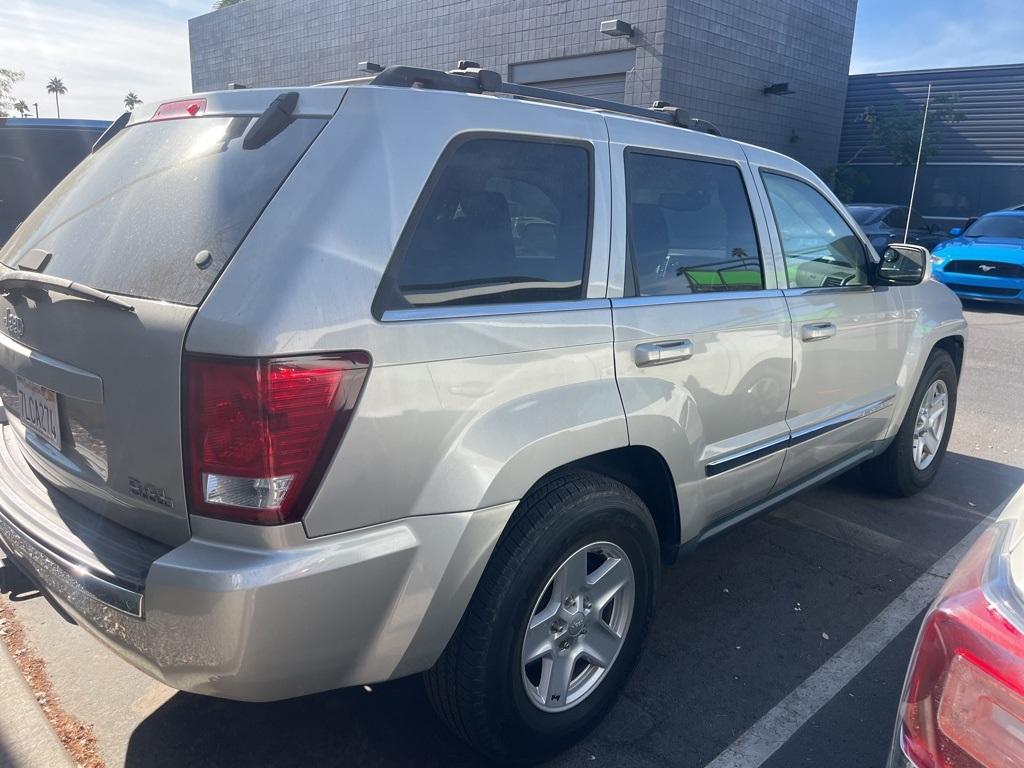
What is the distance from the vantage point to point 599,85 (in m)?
14.7

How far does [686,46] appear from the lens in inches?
551

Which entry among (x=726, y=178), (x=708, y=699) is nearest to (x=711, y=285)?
(x=726, y=178)

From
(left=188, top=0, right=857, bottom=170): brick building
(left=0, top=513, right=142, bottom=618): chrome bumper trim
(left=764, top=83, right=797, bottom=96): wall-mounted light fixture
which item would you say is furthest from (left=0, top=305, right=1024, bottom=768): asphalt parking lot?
(left=764, top=83, right=797, bottom=96): wall-mounted light fixture

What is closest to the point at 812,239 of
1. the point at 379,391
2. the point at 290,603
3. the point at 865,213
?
the point at 379,391

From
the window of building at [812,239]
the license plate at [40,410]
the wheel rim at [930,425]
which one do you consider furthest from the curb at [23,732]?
the wheel rim at [930,425]

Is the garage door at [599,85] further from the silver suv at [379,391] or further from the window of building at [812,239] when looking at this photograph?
the silver suv at [379,391]

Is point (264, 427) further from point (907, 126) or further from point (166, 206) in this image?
point (907, 126)

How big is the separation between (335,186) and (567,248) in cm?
81

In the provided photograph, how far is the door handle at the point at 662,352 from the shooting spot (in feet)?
8.26

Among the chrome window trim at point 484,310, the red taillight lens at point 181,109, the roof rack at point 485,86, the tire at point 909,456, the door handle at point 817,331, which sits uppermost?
the roof rack at point 485,86

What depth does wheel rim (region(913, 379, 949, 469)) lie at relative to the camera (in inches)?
183

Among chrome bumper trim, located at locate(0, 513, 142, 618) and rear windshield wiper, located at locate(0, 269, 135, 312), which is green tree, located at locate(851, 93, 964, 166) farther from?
chrome bumper trim, located at locate(0, 513, 142, 618)

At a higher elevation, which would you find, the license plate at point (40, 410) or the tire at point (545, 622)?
the license plate at point (40, 410)

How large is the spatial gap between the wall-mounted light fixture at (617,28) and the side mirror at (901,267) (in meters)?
10.5
